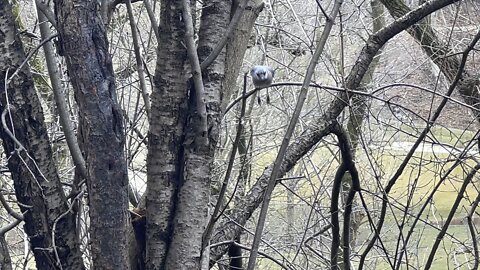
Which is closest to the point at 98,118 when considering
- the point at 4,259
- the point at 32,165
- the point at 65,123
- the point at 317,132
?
the point at 65,123

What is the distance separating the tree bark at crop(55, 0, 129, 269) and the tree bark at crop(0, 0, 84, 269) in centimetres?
24

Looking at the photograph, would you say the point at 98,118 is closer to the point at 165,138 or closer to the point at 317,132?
the point at 165,138

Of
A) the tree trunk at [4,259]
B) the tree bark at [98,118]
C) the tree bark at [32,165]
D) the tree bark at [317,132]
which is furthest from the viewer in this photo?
the tree bark at [317,132]

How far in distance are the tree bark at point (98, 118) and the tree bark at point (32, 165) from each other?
0.24 meters

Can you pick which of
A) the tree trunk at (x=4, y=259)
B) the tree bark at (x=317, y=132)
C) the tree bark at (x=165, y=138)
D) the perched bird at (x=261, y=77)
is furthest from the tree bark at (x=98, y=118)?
the tree bark at (x=317, y=132)

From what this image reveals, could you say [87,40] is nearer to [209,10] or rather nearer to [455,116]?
[209,10]

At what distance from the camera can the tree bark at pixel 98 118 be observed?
1.67m

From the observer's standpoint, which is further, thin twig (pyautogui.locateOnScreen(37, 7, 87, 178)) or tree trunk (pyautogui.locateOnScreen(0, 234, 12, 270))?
tree trunk (pyautogui.locateOnScreen(0, 234, 12, 270))

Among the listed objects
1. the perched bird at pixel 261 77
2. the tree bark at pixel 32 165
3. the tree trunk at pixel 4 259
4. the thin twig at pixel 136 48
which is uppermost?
the thin twig at pixel 136 48

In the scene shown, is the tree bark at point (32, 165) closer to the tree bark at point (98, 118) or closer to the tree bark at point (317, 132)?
the tree bark at point (98, 118)

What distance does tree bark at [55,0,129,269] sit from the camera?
1.67 m

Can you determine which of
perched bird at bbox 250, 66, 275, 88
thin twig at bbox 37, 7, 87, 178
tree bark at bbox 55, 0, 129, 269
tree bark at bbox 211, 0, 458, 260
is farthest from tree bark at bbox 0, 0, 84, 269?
tree bark at bbox 211, 0, 458, 260

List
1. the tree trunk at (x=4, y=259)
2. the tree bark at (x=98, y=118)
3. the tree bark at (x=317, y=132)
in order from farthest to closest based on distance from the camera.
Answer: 1. the tree bark at (x=317, y=132)
2. the tree trunk at (x=4, y=259)
3. the tree bark at (x=98, y=118)

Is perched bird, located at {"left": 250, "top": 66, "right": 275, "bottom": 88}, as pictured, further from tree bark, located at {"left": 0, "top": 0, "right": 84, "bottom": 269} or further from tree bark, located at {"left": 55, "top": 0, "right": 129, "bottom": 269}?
tree bark, located at {"left": 0, "top": 0, "right": 84, "bottom": 269}
